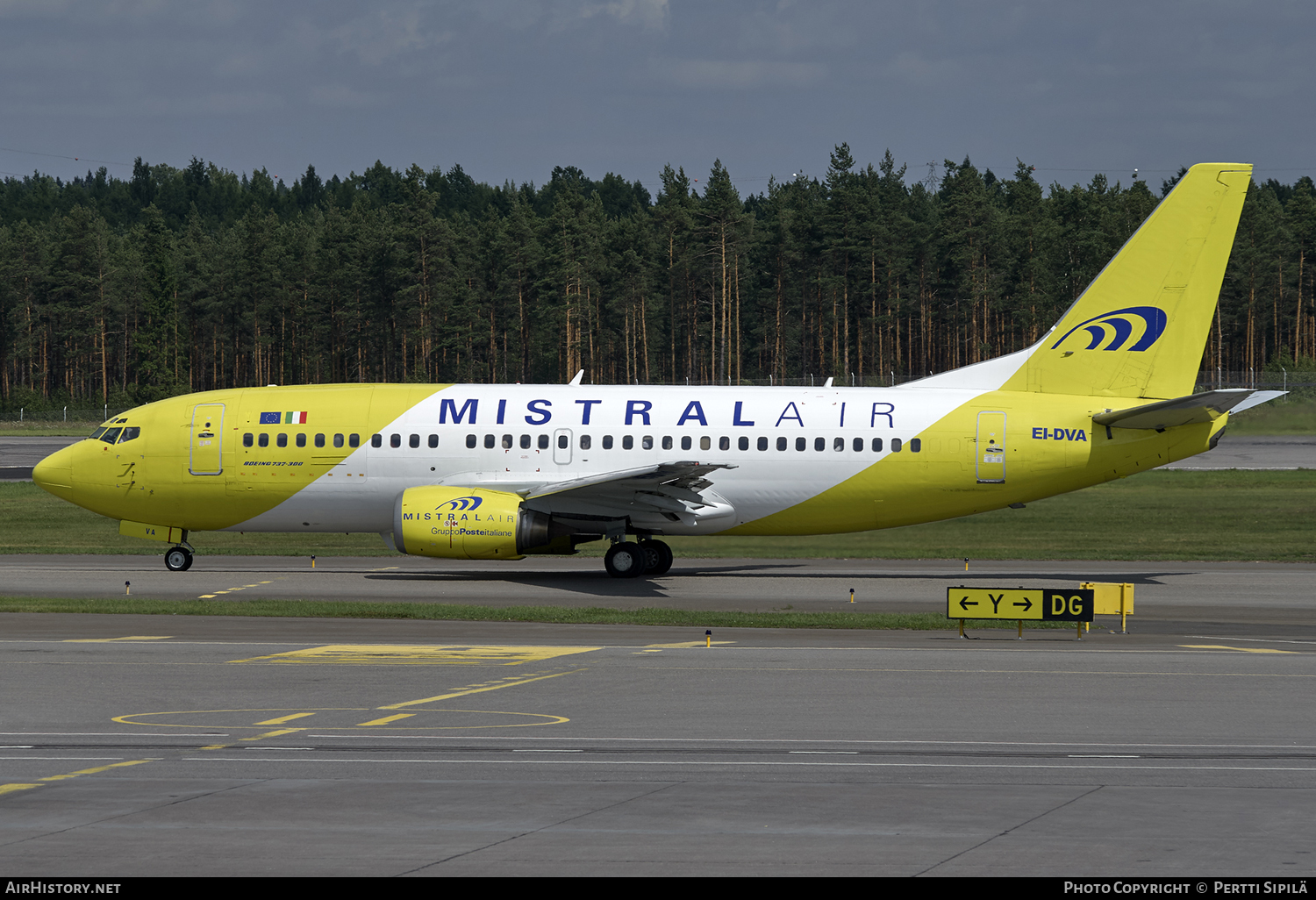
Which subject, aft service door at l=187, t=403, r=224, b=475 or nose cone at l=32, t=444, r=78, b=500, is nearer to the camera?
aft service door at l=187, t=403, r=224, b=475

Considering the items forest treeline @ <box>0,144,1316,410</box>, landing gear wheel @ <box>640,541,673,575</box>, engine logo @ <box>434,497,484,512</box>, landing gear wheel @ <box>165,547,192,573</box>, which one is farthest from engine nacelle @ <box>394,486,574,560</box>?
forest treeline @ <box>0,144,1316,410</box>

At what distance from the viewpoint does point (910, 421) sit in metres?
33.9

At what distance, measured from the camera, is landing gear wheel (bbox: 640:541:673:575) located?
34656mm

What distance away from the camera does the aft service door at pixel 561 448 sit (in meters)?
34.1

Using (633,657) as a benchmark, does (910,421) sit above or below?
above

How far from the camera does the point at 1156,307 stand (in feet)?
111

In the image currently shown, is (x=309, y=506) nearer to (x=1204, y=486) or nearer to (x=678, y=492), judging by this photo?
(x=678, y=492)

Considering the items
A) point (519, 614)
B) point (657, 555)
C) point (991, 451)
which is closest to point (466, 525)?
point (519, 614)

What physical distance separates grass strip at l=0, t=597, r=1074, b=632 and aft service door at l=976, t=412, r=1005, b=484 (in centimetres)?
675

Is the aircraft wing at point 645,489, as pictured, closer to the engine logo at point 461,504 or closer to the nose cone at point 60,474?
the engine logo at point 461,504

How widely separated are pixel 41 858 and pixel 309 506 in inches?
954

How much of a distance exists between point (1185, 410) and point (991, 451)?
4465 millimetres

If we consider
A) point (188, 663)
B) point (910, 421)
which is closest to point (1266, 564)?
point (910, 421)

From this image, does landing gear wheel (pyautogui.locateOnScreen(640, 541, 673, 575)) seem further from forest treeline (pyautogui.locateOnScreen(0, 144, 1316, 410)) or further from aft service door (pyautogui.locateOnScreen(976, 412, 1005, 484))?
forest treeline (pyautogui.locateOnScreen(0, 144, 1316, 410))
